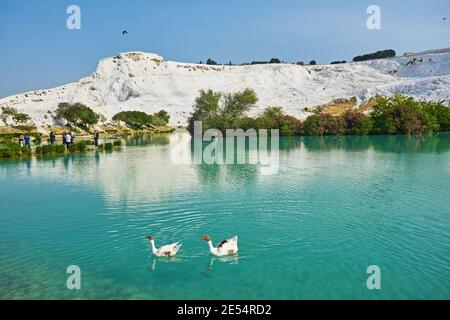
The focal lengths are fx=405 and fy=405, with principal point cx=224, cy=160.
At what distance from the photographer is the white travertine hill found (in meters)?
117

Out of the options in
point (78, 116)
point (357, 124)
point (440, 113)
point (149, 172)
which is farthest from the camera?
point (78, 116)

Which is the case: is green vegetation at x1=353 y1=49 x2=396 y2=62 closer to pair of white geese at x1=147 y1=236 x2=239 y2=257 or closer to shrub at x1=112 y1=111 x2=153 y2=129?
Result: shrub at x1=112 y1=111 x2=153 y2=129

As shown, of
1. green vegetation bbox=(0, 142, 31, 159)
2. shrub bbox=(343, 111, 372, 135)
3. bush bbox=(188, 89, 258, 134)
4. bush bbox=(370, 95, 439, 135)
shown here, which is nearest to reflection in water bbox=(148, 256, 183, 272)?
green vegetation bbox=(0, 142, 31, 159)

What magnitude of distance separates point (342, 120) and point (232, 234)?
63917 millimetres

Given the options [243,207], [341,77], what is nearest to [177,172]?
[243,207]

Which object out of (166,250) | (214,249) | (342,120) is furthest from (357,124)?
(166,250)

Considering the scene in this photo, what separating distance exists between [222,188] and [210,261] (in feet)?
33.8

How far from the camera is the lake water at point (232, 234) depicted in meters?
9.46

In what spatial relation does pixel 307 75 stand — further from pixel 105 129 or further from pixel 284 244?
pixel 284 244

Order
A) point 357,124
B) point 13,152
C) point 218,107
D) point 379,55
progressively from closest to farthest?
1. point 13,152
2. point 357,124
3. point 218,107
4. point 379,55

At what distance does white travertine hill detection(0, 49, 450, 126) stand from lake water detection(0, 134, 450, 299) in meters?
90.7

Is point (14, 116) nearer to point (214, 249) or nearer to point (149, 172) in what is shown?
point (149, 172)

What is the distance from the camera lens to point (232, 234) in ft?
43.4

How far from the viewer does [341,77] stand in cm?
13600
